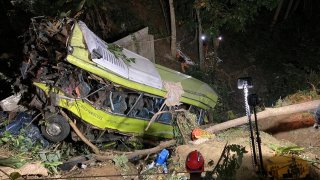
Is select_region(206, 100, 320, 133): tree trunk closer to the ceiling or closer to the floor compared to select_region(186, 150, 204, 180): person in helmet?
closer to the ceiling

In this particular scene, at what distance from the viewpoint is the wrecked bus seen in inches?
266

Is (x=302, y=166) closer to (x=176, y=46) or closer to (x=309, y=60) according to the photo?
(x=176, y=46)

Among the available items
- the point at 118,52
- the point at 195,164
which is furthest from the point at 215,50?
the point at 195,164

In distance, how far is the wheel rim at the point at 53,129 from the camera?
23.2 ft

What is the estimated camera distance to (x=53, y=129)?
23.3 feet

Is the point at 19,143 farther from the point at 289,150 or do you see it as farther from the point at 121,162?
the point at 289,150

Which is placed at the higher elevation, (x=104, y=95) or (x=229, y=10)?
(x=229, y=10)

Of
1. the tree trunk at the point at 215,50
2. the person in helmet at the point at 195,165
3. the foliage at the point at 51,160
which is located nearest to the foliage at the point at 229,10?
the tree trunk at the point at 215,50

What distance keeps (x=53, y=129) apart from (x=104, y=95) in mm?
1312

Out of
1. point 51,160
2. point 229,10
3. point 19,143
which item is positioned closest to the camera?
point 51,160

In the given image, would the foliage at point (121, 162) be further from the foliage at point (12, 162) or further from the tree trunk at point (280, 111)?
the tree trunk at point (280, 111)

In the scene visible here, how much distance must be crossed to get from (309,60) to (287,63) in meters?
0.91

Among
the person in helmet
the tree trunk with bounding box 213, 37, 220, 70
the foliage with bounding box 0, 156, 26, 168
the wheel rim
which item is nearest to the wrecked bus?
the wheel rim

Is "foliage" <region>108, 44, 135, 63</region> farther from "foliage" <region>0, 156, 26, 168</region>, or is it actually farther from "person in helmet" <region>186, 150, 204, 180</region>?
"person in helmet" <region>186, 150, 204, 180</region>
